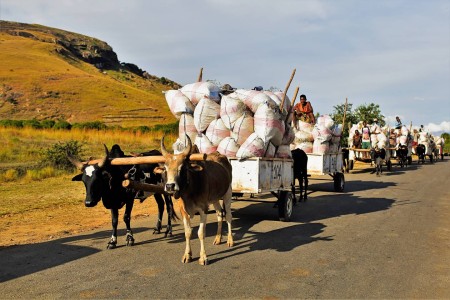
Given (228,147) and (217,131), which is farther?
(217,131)

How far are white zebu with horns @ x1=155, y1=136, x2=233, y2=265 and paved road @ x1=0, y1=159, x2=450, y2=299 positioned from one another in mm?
568

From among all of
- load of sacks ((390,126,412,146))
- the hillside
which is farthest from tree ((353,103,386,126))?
the hillside

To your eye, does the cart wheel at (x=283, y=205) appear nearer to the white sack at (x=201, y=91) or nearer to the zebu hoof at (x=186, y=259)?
the white sack at (x=201, y=91)

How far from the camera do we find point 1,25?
122 m

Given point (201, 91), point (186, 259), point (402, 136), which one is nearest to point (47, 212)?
point (201, 91)

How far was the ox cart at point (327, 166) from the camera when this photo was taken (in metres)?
15.5

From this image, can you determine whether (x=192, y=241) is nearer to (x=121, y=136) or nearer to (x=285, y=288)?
(x=285, y=288)

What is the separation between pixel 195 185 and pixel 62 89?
71.4 metres

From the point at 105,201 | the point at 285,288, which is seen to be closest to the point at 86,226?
the point at 105,201

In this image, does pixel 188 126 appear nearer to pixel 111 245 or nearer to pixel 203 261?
pixel 111 245

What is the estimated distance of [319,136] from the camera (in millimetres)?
16203

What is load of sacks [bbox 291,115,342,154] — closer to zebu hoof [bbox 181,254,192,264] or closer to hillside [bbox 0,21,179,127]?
zebu hoof [bbox 181,254,192,264]

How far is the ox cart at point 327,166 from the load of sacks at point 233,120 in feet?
15.9

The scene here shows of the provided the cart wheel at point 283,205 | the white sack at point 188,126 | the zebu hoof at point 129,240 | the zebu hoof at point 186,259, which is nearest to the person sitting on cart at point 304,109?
the white sack at point 188,126
